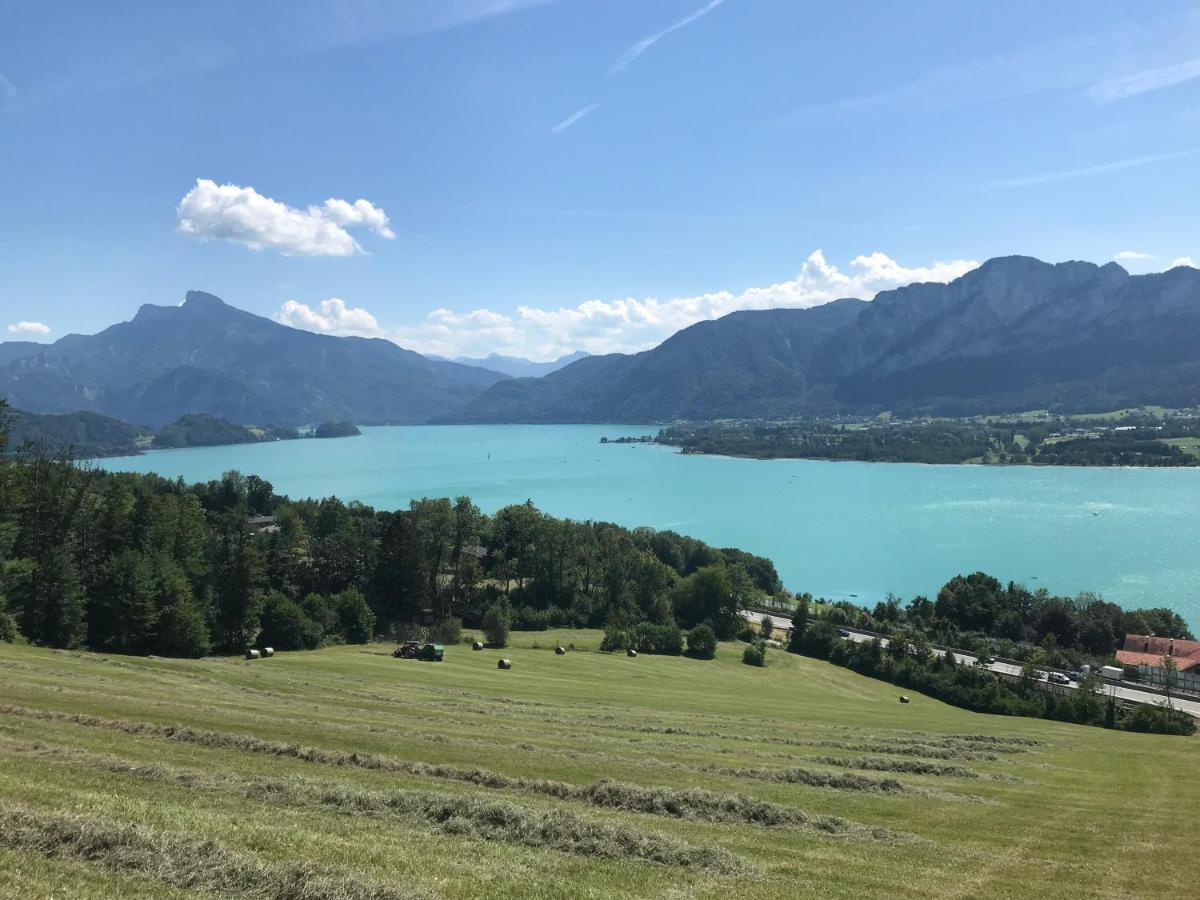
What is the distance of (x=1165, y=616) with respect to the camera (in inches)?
2613

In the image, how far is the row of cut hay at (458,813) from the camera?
11.1 meters

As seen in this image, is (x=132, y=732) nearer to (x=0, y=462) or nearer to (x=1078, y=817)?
(x=1078, y=817)

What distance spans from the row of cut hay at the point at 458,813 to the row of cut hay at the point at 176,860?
2897 mm

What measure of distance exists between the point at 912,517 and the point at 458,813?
5254 inches

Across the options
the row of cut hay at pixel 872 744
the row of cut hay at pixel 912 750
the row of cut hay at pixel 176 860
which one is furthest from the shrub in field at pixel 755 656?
the row of cut hay at pixel 176 860

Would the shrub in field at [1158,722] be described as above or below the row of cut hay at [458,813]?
below

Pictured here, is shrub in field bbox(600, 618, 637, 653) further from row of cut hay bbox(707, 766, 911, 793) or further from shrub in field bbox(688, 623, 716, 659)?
row of cut hay bbox(707, 766, 911, 793)

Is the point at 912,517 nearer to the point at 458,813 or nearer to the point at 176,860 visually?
the point at 458,813

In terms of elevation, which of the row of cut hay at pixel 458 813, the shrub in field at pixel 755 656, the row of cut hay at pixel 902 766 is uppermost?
the row of cut hay at pixel 458 813

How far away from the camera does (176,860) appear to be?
28.6 ft

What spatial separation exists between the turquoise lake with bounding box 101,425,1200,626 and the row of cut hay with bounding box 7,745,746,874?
275ft

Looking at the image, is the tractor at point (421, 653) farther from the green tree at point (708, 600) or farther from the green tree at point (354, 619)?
the green tree at point (708, 600)

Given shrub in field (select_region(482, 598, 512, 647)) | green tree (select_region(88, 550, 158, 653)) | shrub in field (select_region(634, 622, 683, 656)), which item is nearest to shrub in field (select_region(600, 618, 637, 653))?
shrub in field (select_region(634, 622, 683, 656))

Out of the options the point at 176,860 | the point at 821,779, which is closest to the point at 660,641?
the point at 821,779
